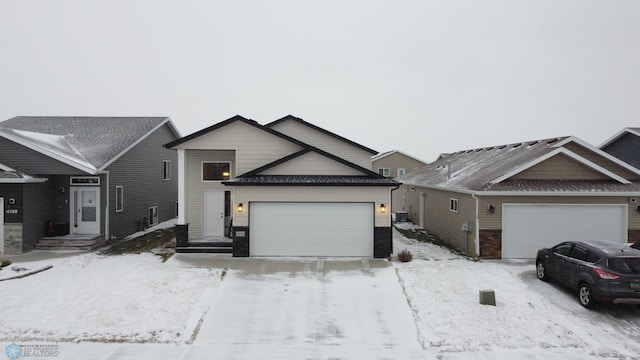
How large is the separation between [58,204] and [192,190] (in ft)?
21.3

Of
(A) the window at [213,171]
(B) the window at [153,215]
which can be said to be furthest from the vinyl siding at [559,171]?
(B) the window at [153,215]

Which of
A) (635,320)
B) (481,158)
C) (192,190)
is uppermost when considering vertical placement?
(481,158)

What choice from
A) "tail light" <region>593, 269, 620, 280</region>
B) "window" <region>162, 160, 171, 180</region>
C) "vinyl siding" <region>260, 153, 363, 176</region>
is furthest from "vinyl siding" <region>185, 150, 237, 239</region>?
"tail light" <region>593, 269, 620, 280</region>

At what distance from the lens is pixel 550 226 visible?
1341 cm

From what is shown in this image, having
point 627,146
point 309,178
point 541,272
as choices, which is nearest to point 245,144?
point 309,178

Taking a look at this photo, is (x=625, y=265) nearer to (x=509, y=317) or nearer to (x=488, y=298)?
(x=509, y=317)

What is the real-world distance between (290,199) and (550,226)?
1009 centimetres

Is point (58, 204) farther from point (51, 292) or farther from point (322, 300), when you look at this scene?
point (322, 300)

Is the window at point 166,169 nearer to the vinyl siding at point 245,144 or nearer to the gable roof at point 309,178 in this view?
the vinyl siding at point 245,144

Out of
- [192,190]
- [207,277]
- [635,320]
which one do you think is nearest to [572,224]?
[635,320]

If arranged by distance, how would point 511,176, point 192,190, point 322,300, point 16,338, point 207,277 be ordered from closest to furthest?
point 16,338 < point 322,300 < point 207,277 < point 511,176 < point 192,190

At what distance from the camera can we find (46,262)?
12.9 m

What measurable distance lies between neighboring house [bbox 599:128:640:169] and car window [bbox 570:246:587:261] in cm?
1725

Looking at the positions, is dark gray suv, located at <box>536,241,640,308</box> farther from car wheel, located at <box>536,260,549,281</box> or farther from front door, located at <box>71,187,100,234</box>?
front door, located at <box>71,187,100,234</box>
